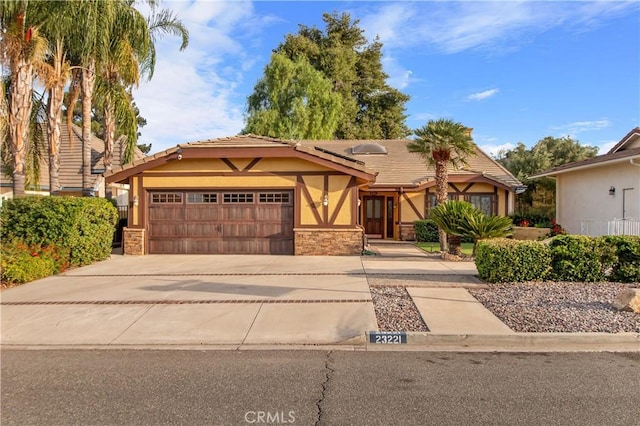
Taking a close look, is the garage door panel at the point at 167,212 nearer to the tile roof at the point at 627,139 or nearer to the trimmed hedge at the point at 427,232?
the trimmed hedge at the point at 427,232

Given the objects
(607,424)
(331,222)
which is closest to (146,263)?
(331,222)

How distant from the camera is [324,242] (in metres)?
14.7

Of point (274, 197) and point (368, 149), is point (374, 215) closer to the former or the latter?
point (368, 149)

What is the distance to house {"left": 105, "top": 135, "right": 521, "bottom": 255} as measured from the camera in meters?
14.7

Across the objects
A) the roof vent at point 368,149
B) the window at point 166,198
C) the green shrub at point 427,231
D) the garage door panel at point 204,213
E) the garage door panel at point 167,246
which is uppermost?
the roof vent at point 368,149

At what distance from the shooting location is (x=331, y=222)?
14.8 metres

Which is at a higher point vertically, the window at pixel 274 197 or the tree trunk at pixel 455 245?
the window at pixel 274 197

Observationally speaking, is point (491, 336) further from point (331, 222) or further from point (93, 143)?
point (93, 143)

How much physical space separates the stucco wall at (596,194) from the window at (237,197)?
13.8 m

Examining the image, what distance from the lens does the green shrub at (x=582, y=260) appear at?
362 inches

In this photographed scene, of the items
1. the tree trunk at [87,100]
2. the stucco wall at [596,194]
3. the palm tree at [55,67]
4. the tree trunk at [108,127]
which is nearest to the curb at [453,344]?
the palm tree at [55,67]

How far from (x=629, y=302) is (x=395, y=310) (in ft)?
11.9

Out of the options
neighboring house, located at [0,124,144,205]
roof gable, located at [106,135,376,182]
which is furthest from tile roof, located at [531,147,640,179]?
neighboring house, located at [0,124,144,205]

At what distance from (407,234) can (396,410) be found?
56.5 feet
